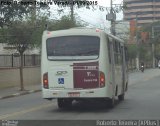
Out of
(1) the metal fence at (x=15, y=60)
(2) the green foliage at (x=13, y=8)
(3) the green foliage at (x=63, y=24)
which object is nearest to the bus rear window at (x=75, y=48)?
(2) the green foliage at (x=13, y=8)

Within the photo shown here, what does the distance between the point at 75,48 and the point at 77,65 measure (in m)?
0.60

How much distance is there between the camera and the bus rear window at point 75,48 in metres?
18.7

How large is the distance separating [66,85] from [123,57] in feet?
19.3

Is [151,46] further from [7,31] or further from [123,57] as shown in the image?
[123,57]

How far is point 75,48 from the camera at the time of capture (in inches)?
737

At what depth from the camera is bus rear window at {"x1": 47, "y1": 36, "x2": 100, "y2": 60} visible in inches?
734

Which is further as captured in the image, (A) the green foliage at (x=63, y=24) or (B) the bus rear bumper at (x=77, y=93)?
(A) the green foliage at (x=63, y=24)

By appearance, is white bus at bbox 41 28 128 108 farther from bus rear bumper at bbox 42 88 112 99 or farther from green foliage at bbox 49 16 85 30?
green foliage at bbox 49 16 85 30

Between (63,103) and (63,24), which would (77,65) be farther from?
(63,24)

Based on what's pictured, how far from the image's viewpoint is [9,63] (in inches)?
1572

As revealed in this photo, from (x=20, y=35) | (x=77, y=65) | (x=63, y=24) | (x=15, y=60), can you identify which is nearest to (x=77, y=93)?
(x=77, y=65)

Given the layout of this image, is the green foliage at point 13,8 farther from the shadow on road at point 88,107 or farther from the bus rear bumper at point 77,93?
the shadow on road at point 88,107

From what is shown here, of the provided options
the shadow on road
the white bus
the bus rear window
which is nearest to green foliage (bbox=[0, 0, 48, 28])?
the white bus

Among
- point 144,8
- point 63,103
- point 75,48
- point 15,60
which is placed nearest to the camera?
point 75,48
